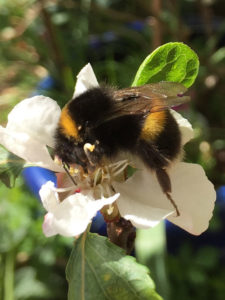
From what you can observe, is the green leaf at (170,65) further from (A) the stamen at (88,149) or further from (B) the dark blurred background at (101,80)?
(B) the dark blurred background at (101,80)

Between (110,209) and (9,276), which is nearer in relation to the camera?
(110,209)

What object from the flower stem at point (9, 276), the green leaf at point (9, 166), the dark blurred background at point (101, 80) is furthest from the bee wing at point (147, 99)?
the flower stem at point (9, 276)

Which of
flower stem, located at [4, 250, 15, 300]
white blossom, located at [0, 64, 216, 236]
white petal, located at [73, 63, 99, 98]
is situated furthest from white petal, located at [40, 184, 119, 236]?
flower stem, located at [4, 250, 15, 300]

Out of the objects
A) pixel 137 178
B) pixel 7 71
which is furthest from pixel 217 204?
pixel 7 71

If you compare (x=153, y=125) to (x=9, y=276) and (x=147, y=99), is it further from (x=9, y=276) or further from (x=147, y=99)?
(x=9, y=276)

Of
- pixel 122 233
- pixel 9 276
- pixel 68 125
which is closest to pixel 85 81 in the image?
A: pixel 68 125
